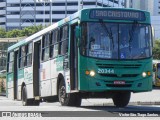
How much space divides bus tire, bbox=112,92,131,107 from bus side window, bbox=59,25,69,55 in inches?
101

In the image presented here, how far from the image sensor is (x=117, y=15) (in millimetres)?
17844

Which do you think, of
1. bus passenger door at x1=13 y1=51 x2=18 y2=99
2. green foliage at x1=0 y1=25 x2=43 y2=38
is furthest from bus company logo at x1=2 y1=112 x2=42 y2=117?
green foliage at x1=0 y1=25 x2=43 y2=38

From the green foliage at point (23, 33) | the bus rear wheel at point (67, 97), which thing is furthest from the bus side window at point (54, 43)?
the green foliage at point (23, 33)

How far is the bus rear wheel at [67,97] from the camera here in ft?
61.0

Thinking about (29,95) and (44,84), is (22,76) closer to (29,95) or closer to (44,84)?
(29,95)

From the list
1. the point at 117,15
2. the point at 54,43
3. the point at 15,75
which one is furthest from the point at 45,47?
the point at 15,75

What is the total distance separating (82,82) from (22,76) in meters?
9.27

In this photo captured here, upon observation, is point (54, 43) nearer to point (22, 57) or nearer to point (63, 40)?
point (63, 40)

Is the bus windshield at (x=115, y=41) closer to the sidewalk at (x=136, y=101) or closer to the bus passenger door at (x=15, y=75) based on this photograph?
the sidewalk at (x=136, y=101)

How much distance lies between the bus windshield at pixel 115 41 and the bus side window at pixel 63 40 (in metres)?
1.46

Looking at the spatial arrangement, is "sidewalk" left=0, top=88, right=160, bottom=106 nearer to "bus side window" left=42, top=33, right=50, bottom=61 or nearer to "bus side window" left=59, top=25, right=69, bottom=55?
"bus side window" left=42, top=33, right=50, bottom=61

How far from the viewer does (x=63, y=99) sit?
18.9m

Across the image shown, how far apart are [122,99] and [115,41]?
10.6 feet

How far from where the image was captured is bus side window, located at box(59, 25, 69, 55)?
18.7m
